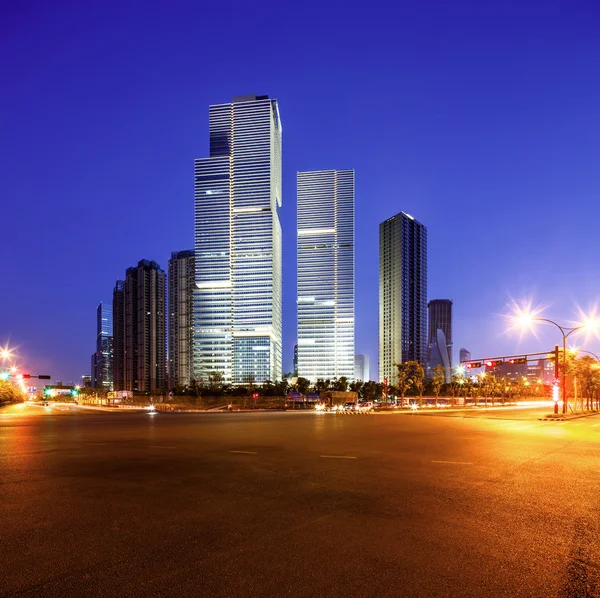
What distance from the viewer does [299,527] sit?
7.60 m

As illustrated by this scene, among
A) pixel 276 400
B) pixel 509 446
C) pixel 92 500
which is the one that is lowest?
pixel 276 400

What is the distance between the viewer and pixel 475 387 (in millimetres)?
120500

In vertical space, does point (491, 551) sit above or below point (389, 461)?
above

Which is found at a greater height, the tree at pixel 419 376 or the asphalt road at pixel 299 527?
the asphalt road at pixel 299 527

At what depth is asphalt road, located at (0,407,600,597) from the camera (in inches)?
217

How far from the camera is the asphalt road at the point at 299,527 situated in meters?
5.52

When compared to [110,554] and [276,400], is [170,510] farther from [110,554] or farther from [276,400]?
[276,400]

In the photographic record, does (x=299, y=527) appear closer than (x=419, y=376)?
Yes

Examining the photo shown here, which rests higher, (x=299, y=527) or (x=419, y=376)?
(x=299, y=527)

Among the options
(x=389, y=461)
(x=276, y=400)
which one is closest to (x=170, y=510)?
(x=389, y=461)

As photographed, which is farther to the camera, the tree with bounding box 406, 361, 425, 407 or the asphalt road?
the tree with bounding box 406, 361, 425, 407

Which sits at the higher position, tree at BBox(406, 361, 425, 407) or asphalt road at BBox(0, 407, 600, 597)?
asphalt road at BBox(0, 407, 600, 597)

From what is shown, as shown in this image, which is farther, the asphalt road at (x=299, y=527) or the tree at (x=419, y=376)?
the tree at (x=419, y=376)

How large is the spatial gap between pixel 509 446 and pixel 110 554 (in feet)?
54.6
